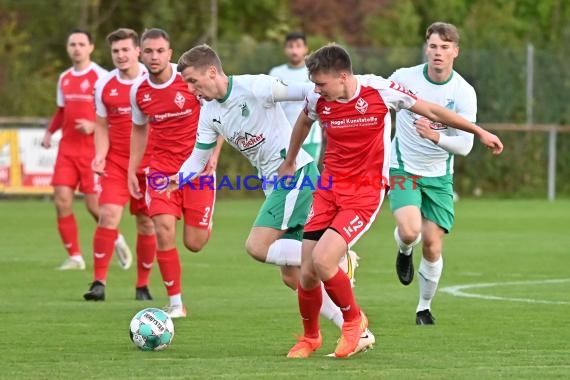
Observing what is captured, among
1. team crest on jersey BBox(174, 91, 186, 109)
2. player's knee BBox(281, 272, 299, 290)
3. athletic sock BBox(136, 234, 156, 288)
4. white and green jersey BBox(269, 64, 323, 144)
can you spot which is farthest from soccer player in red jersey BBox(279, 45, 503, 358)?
white and green jersey BBox(269, 64, 323, 144)

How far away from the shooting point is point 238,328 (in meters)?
10.0

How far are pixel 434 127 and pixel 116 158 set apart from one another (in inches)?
132

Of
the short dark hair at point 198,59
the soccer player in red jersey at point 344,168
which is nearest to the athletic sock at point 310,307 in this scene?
the soccer player in red jersey at point 344,168

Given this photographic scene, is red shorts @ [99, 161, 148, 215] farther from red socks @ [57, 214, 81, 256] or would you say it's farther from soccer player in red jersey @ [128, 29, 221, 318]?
red socks @ [57, 214, 81, 256]

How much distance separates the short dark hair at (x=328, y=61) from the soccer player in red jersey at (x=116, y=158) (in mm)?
4125

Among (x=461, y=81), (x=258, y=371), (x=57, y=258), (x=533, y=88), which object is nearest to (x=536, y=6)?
(x=533, y=88)

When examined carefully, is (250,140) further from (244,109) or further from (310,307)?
(310,307)

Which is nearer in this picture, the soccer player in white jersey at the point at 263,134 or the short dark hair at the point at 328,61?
the short dark hair at the point at 328,61

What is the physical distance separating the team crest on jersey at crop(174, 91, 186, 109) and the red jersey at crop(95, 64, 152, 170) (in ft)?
4.35

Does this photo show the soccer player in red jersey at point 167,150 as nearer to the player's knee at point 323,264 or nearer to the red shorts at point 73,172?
the player's knee at point 323,264

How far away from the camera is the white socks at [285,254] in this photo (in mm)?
9172

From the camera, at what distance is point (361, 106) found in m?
8.53

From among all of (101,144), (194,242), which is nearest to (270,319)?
(194,242)

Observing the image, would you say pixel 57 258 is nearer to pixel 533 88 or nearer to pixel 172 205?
pixel 172 205
